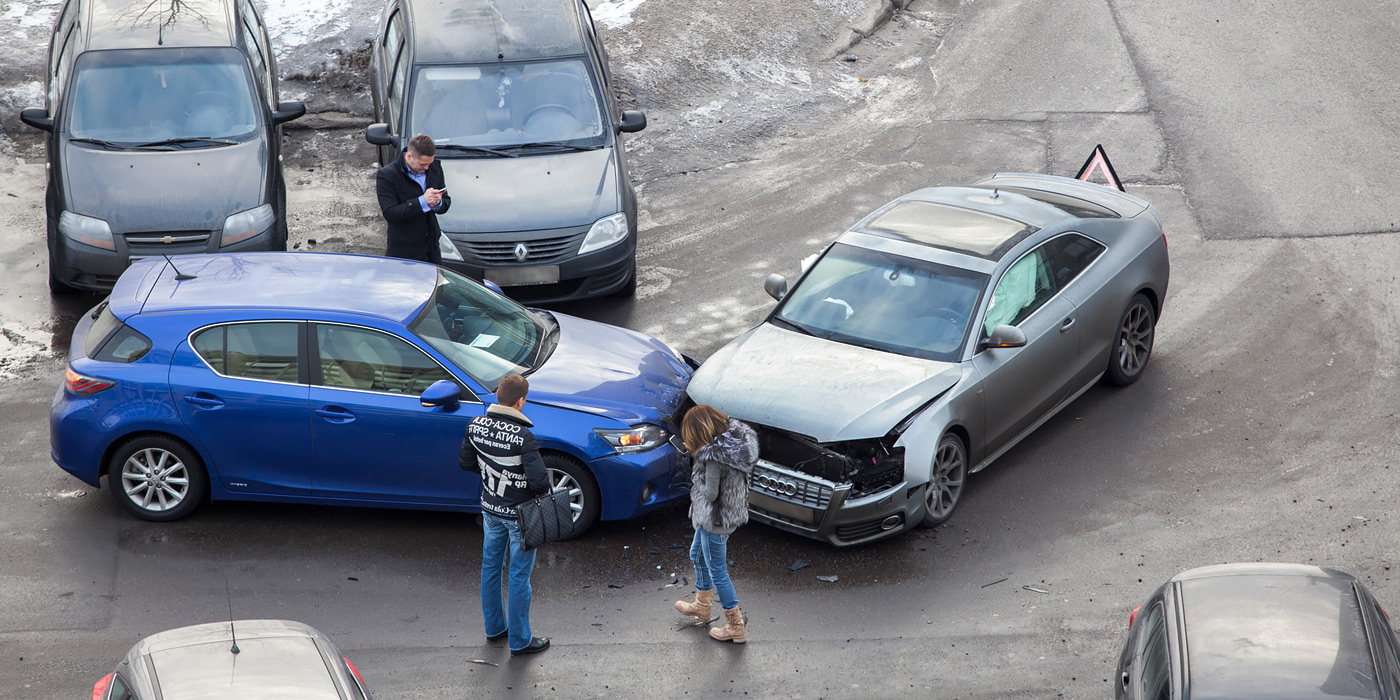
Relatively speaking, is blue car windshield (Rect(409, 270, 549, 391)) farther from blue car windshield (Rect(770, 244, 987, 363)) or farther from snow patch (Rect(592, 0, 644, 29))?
snow patch (Rect(592, 0, 644, 29))

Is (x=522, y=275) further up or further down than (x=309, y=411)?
further down

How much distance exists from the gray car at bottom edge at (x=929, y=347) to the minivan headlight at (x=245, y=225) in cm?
436

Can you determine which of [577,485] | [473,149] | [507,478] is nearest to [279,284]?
[577,485]

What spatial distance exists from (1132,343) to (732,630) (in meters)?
4.46

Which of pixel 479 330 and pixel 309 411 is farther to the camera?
A: pixel 479 330

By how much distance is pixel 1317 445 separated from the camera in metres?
8.90

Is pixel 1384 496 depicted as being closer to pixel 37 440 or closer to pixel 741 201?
pixel 741 201

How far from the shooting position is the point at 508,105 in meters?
11.4

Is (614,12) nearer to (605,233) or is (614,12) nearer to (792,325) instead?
(605,233)

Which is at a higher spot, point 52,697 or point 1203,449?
point 52,697

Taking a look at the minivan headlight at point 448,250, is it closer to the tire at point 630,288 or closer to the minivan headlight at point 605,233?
the minivan headlight at point 605,233

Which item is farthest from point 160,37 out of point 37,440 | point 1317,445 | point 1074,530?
point 1317,445

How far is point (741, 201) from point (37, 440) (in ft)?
23.1

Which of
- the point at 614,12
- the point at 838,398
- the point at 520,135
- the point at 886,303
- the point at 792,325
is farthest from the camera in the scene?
the point at 614,12
